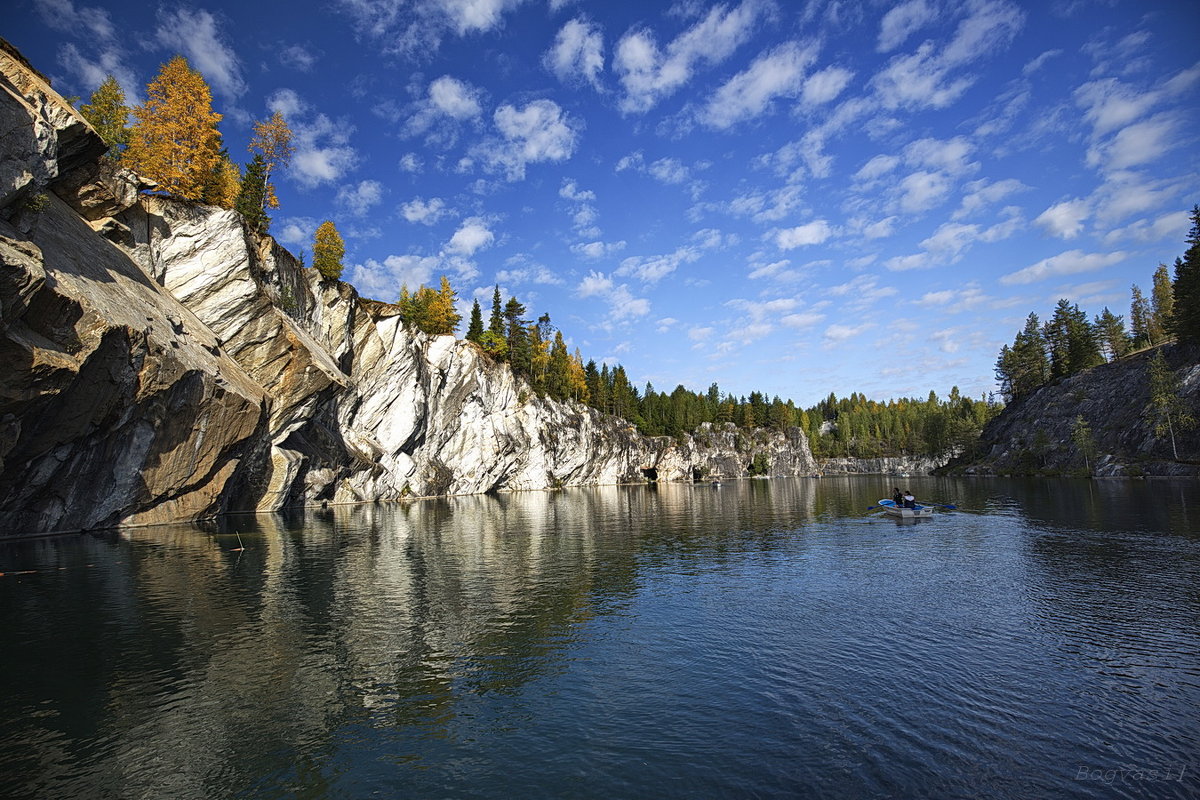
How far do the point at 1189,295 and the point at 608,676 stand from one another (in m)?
100.0

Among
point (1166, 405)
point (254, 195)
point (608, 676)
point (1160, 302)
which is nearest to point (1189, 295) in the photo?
point (1166, 405)

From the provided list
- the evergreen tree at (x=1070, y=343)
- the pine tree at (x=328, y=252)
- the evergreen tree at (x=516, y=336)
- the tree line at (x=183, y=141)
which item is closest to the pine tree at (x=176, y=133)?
the tree line at (x=183, y=141)

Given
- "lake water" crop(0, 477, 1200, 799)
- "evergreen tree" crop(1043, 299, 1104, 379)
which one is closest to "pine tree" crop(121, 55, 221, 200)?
"lake water" crop(0, 477, 1200, 799)

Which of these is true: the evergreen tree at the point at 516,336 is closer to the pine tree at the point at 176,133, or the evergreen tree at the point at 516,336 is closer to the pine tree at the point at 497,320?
the pine tree at the point at 497,320

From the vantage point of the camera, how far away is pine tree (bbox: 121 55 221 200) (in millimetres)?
45562

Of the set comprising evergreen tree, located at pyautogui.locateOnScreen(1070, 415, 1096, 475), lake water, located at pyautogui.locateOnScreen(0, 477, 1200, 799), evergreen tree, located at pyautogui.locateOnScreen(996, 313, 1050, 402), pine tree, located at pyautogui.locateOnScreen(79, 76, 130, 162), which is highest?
pine tree, located at pyautogui.locateOnScreen(79, 76, 130, 162)

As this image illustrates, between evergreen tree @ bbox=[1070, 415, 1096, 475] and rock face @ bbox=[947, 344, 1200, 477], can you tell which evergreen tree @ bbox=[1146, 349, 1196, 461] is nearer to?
rock face @ bbox=[947, 344, 1200, 477]

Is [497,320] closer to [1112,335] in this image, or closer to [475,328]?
[475,328]

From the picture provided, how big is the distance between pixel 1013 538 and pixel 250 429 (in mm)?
51866

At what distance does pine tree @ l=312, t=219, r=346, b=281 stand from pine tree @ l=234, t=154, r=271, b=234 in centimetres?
1285

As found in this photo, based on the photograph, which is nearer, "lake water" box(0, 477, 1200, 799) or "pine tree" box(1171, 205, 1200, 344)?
"lake water" box(0, 477, 1200, 799)

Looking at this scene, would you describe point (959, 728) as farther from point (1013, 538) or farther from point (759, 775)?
point (1013, 538)

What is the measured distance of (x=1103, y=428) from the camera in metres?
89.4

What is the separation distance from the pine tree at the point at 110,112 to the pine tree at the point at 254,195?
347 inches
